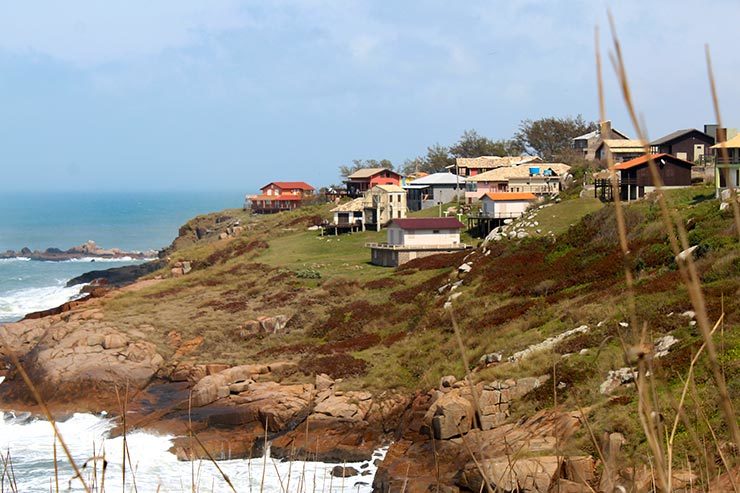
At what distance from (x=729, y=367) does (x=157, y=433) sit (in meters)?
18.0

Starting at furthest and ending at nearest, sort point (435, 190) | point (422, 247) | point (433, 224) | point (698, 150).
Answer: point (435, 190) < point (698, 150) < point (433, 224) < point (422, 247)

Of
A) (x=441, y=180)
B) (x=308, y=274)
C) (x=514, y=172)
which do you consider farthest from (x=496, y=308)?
(x=441, y=180)

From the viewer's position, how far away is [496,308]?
120 ft

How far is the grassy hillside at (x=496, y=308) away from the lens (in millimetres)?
24391

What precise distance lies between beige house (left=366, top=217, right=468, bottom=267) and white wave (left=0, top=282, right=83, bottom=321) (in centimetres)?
2631

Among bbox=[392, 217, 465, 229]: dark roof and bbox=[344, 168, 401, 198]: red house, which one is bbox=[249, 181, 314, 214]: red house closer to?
bbox=[344, 168, 401, 198]: red house

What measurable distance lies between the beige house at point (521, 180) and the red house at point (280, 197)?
33.3m

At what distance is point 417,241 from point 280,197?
5593 cm

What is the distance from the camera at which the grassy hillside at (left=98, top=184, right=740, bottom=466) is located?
24391 mm

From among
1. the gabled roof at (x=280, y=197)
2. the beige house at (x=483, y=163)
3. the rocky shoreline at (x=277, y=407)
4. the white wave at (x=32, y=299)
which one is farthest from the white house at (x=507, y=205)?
the gabled roof at (x=280, y=197)

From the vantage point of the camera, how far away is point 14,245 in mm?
150250

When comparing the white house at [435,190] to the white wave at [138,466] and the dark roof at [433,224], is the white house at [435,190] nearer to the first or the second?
the dark roof at [433,224]

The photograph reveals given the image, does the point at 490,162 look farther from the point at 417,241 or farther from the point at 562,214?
the point at 562,214

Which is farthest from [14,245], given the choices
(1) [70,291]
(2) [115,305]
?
(2) [115,305]
